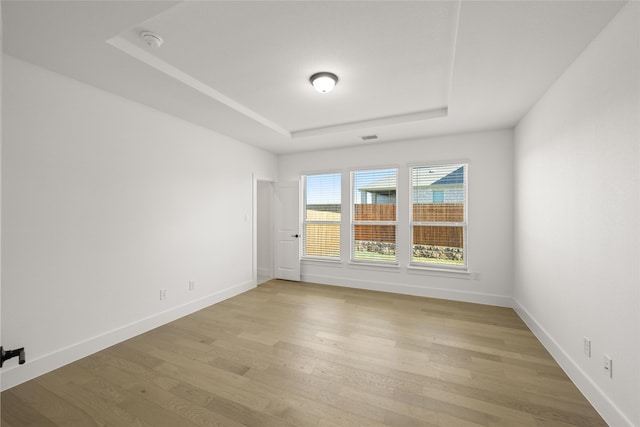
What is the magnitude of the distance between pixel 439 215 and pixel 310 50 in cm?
336

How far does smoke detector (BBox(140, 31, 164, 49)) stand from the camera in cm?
227

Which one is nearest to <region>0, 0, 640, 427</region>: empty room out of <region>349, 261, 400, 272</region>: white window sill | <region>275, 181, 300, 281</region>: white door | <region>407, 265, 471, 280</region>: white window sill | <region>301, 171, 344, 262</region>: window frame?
<region>407, 265, 471, 280</region>: white window sill

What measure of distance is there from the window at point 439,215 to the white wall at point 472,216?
12 centimetres

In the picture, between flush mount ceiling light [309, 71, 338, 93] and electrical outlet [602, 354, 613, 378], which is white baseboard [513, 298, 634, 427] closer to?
electrical outlet [602, 354, 613, 378]

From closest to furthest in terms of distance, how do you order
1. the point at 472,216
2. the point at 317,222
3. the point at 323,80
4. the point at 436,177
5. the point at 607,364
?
the point at 607,364 < the point at 323,80 < the point at 472,216 < the point at 436,177 < the point at 317,222

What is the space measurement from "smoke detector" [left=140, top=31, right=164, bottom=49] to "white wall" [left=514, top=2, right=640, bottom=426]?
10.4 ft

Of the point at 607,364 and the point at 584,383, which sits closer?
the point at 607,364

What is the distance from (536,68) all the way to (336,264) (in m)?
4.02

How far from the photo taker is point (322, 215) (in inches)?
229

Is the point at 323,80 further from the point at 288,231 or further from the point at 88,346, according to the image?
the point at 288,231

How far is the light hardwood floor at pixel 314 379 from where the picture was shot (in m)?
2.13

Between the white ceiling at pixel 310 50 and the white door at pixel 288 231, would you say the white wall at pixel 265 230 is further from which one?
the white ceiling at pixel 310 50

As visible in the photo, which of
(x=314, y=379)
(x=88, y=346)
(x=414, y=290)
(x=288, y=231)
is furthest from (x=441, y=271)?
(x=88, y=346)

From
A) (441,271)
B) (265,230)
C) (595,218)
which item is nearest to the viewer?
(595,218)
